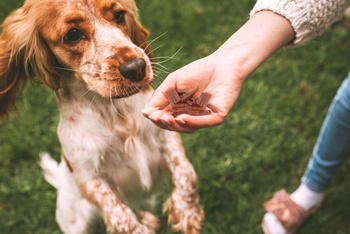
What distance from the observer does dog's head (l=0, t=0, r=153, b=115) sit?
241 centimetres

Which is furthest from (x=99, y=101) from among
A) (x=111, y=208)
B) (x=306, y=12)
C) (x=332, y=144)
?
(x=332, y=144)

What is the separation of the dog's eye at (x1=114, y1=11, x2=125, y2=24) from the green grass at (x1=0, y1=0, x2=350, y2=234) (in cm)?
119

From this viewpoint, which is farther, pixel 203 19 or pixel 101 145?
pixel 203 19

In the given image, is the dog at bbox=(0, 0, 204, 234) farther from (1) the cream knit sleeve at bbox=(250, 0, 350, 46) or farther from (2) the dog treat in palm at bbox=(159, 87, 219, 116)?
(1) the cream knit sleeve at bbox=(250, 0, 350, 46)

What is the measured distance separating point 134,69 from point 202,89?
18.3 inches

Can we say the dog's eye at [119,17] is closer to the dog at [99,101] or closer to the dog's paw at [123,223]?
the dog at [99,101]

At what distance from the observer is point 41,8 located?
8.08 ft

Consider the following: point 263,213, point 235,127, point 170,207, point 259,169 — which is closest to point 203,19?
point 235,127

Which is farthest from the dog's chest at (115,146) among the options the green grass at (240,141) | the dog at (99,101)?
the green grass at (240,141)

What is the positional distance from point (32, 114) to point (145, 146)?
2.05m

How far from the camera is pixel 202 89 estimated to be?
2.45 m

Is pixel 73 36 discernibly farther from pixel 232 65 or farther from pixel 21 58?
pixel 232 65

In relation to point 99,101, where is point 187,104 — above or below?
above

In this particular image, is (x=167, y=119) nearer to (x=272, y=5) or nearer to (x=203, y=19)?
(x=272, y=5)
